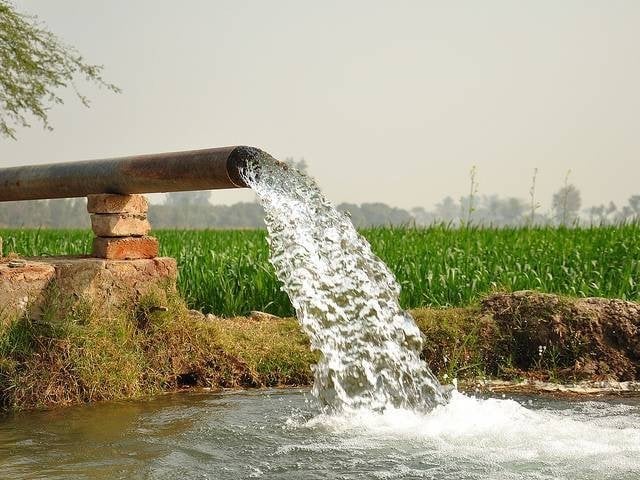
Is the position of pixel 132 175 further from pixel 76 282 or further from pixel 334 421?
pixel 334 421


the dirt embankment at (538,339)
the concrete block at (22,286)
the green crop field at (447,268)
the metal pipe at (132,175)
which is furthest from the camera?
the green crop field at (447,268)

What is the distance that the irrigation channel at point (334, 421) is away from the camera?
15.3ft

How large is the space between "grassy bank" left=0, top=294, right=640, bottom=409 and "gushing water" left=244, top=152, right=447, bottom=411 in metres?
1.15

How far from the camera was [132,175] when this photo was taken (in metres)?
6.96

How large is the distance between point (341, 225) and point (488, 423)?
6.34 ft

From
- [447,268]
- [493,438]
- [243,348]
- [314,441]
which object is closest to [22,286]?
[243,348]

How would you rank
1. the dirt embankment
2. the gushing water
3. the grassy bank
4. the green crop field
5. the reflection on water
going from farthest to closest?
the green crop field, the dirt embankment, the grassy bank, the gushing water, the reflection on water

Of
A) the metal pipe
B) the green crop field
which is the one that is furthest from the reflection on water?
the green crop field

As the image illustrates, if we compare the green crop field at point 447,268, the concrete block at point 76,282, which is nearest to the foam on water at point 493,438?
the concrete block at point 76,282

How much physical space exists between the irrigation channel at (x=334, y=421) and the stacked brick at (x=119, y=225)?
1345 millimetres

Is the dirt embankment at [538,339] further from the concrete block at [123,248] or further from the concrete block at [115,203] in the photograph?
the concrete block at [115,203]

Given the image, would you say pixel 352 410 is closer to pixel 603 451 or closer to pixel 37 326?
pixel 603 451

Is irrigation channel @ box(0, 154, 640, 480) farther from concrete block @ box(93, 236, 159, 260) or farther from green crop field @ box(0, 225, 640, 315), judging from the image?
green crop field @ box(0, 225, 640, 315)

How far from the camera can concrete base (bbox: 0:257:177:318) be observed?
6992mm
